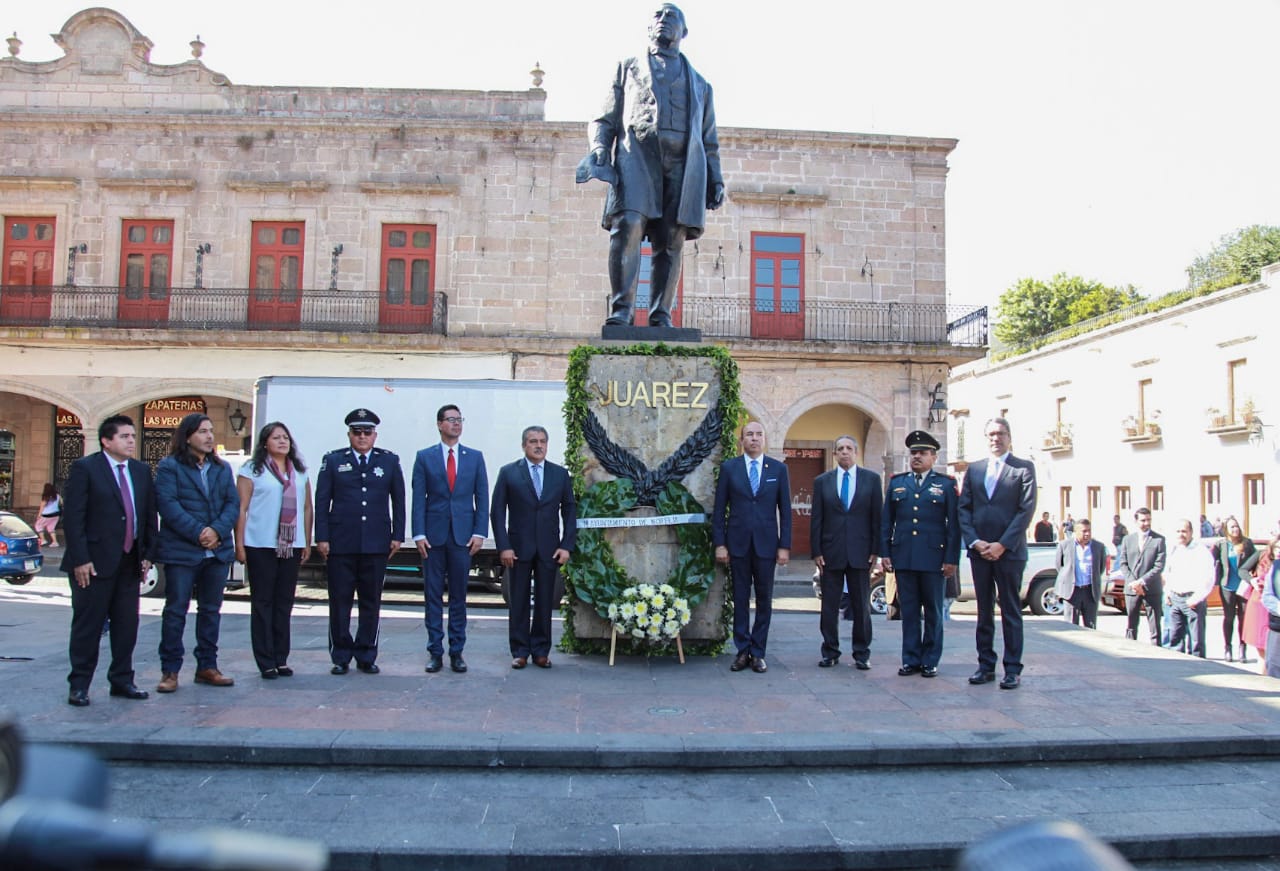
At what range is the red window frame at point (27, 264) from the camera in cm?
2198

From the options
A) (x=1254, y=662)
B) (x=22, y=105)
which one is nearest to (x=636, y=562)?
(x=1254, y=662)

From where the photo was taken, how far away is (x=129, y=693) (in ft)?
18.8

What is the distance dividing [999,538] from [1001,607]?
1.65 feet

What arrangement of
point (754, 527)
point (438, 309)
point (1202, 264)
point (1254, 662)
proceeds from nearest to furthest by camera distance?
point (754, 527) → point (1254, 662) → point (438, 309) → point (1202, 264)

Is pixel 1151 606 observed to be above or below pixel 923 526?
below

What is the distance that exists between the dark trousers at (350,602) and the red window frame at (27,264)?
1945 centimetres

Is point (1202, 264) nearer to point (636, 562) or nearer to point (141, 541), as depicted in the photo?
point (636, 562)

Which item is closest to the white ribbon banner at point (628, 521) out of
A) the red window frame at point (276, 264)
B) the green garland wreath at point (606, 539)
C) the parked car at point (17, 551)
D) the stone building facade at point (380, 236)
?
the green garland wreath at point (606, 539)

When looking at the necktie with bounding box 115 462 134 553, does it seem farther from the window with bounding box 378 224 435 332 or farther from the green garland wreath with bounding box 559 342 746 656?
the window with bounding box 378 224 435 332

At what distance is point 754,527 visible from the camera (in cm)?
687

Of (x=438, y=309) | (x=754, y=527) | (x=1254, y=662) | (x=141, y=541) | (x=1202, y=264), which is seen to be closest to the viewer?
(x=141, y=541)

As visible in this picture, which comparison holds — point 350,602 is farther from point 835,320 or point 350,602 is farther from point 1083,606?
point 835,320

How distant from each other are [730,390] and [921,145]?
18060 millimetres

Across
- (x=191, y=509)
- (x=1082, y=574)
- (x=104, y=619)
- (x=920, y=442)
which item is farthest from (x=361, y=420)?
(x=1082, y=574)
